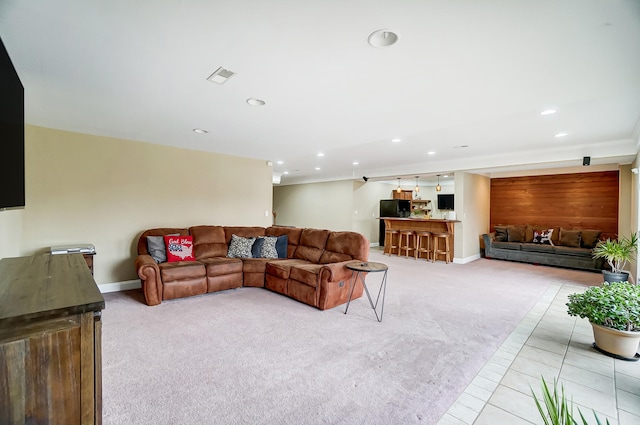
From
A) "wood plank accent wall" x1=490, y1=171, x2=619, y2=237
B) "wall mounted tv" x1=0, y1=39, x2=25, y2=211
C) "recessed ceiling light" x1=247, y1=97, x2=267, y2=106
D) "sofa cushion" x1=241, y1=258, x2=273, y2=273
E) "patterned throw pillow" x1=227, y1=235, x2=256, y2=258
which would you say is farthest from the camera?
"wood plank accent wall" x1=490, y1=171, x2=619, y2=237

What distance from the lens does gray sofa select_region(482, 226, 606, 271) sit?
624 cm

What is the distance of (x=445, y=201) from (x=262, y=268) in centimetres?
804

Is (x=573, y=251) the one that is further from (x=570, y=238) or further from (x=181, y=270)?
(x=181, y=270)

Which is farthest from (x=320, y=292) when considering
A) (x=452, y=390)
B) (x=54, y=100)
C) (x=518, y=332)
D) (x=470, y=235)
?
(x=470, y=235)

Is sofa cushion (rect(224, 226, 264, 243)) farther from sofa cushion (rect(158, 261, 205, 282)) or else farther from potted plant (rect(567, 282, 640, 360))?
potted plant (rect(567, 282, 640, 360))

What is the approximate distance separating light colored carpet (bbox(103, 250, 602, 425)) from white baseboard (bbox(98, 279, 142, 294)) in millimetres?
203

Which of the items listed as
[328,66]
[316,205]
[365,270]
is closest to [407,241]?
[316,205]

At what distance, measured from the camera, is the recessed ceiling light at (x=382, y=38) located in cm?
180

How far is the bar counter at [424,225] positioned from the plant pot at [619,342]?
4506 millimetres

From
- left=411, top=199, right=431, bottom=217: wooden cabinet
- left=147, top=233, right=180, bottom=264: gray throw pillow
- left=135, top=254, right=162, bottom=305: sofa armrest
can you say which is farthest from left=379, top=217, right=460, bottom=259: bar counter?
left=135, top=254, right=162, bottom=305: sofa armrest

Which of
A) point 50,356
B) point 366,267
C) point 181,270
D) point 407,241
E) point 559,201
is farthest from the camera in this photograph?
point 407,241

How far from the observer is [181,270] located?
399cm

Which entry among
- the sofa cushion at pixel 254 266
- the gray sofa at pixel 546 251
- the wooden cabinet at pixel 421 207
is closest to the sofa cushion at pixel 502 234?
the gray sofa at pixel 546 251

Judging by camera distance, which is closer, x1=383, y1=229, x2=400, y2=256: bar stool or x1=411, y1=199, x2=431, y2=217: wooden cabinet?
x1=383, y1=229, x2=400, y2=256: bar stool
